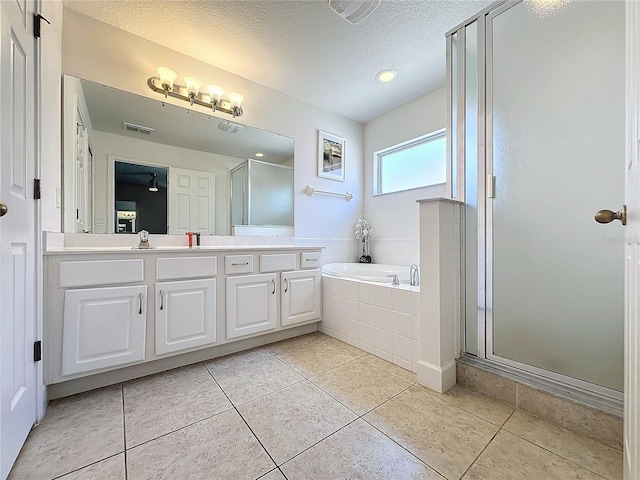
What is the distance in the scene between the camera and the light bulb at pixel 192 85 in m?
2.19

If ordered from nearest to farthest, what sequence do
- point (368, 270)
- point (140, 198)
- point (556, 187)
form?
point (556, 187), point (140, 198), point (368, 270)

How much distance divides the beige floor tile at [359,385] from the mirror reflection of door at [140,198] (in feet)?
5.56

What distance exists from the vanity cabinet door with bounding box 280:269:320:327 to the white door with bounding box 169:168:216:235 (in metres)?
0.84

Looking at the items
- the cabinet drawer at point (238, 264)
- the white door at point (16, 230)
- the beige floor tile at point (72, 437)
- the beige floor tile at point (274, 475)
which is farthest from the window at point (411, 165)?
the beige floor tile at point (72, 437)

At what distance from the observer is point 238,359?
1.96m

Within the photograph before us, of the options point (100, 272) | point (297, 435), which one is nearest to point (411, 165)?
point (297, 435)

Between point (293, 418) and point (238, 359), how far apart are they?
83cm

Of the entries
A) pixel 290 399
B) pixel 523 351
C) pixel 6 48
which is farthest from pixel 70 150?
pixel 523 351

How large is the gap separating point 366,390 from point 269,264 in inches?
45.0

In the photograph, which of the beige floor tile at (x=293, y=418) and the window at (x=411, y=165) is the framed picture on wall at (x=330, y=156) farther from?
the beige floor tile at (x=293, y=418)

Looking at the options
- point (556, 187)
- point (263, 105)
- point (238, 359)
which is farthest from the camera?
point (263, 105)

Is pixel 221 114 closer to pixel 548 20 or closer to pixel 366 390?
pixel 548 20

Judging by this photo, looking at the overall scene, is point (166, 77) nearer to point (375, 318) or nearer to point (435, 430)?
point (375, 318)

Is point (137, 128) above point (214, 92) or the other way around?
the other way around
